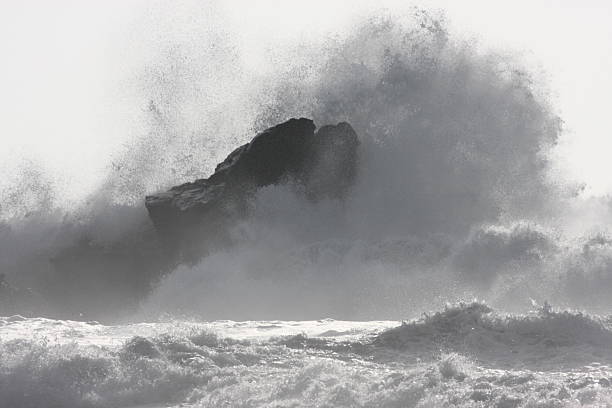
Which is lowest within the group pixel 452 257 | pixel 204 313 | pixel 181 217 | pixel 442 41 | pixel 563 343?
pixel 563 343

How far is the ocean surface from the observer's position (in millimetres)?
7326

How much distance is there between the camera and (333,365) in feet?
27.3

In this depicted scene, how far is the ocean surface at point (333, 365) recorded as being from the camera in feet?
24.0

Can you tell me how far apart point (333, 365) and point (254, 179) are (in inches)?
487

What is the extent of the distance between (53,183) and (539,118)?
Result: 14.3 meters

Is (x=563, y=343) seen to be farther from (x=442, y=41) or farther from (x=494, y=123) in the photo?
(x=442, y=41)

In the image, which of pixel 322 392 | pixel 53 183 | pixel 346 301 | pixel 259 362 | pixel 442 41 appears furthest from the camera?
pixel 53 183

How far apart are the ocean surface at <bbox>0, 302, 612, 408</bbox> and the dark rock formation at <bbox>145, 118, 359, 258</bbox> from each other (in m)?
9.07

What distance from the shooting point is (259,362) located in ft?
29.6

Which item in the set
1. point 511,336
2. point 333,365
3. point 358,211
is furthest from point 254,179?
point 333,365

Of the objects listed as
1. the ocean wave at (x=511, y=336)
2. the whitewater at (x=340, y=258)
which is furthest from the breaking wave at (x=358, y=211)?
the ocean wave at (x=511, y=336)

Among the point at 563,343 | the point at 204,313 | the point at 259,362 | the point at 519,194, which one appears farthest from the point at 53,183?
the point at 563,343

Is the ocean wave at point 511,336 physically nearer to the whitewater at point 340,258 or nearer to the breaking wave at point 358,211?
the whitewater at point 340,258

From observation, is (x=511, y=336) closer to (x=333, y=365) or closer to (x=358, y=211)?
(x=333, y=365)
